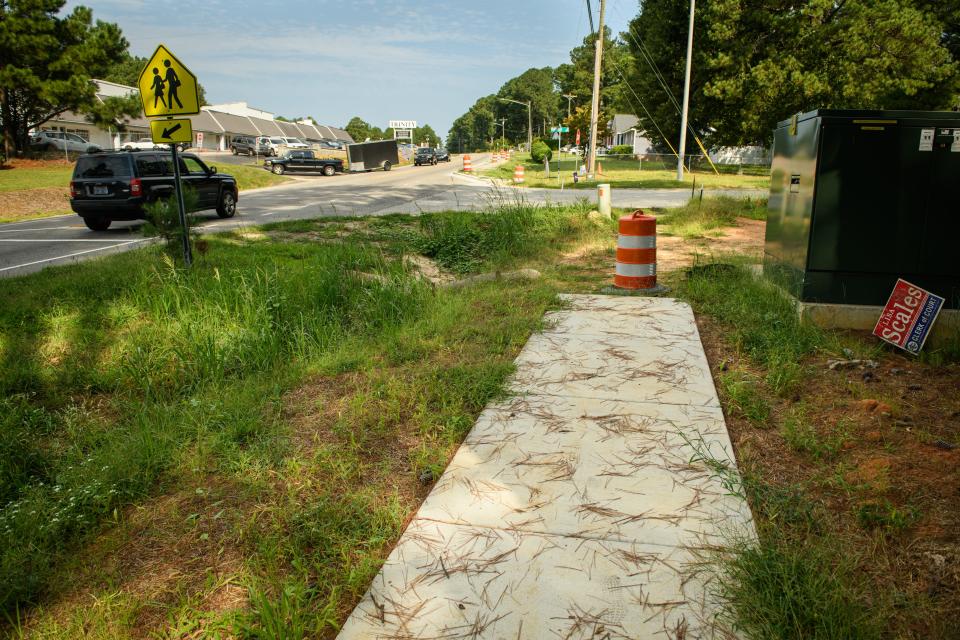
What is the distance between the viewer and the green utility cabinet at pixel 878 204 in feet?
18.9

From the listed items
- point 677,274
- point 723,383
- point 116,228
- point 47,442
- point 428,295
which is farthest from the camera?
point 116,228

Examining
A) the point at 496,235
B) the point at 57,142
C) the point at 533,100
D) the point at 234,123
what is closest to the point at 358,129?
the point at 533,100

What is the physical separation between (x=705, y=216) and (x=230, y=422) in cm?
1388

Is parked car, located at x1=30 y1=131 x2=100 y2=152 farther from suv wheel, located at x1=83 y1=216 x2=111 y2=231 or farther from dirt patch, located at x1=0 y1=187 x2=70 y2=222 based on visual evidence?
suv wheel, located at x1=83 y1=216 x2=111 y2=231

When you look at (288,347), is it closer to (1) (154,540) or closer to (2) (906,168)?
(1) (154,540)

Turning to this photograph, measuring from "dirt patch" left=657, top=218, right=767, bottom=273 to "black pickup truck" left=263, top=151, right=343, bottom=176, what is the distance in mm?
34400

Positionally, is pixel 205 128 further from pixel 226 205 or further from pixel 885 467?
pixel 885 467

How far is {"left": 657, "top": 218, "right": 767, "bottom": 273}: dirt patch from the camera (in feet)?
35.6

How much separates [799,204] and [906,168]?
0.91 metres

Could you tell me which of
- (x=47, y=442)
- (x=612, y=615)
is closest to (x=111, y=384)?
(x=47, y=442)

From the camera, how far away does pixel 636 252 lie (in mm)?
8328

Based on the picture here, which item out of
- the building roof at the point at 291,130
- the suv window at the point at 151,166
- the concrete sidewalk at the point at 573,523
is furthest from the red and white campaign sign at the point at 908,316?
the building roof at the point at 291,130

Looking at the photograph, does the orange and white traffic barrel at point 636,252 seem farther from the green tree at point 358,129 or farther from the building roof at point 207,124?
the green tree at point 358,129

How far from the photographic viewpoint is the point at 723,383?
514 centimetres
